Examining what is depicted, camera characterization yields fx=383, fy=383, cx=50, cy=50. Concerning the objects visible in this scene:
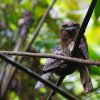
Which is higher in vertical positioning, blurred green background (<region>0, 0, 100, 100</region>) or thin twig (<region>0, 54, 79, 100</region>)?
blurred green background (<region>0, 0, 100, 100</region>)

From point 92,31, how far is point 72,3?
296mm

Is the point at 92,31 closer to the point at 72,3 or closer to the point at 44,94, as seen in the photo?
the point at 72,3

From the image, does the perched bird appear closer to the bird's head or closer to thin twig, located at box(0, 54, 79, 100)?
the bird's head

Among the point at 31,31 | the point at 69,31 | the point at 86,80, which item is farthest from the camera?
the point at 31,31

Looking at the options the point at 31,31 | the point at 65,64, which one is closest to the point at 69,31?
the point at 65,64

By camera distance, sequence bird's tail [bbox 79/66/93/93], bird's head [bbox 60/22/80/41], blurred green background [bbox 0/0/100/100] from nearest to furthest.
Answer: bird's tail [bbox 79/66/93/93]
bird's head [bbox 60/22/80/41]
blurred green background [bbox 0/0/100/100]

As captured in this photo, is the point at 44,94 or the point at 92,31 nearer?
the point at 44,94

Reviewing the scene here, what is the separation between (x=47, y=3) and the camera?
2312 mm

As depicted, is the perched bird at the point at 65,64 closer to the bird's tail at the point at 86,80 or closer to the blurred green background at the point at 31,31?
the bird's tail at the point at 86,80

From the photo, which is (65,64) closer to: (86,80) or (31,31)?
(86,80)

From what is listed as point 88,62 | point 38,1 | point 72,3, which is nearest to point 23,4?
point 38,1

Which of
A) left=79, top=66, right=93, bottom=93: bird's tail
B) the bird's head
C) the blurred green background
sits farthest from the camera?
the blurred green background

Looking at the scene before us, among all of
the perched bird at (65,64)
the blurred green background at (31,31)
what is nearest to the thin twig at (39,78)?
the perched bird at (65,64)

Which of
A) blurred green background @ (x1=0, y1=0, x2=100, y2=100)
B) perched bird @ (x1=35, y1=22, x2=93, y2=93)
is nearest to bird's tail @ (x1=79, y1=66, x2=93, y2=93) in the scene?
Result: perched bird @ (x1=35, y1=22, x2=93, y2=93)
